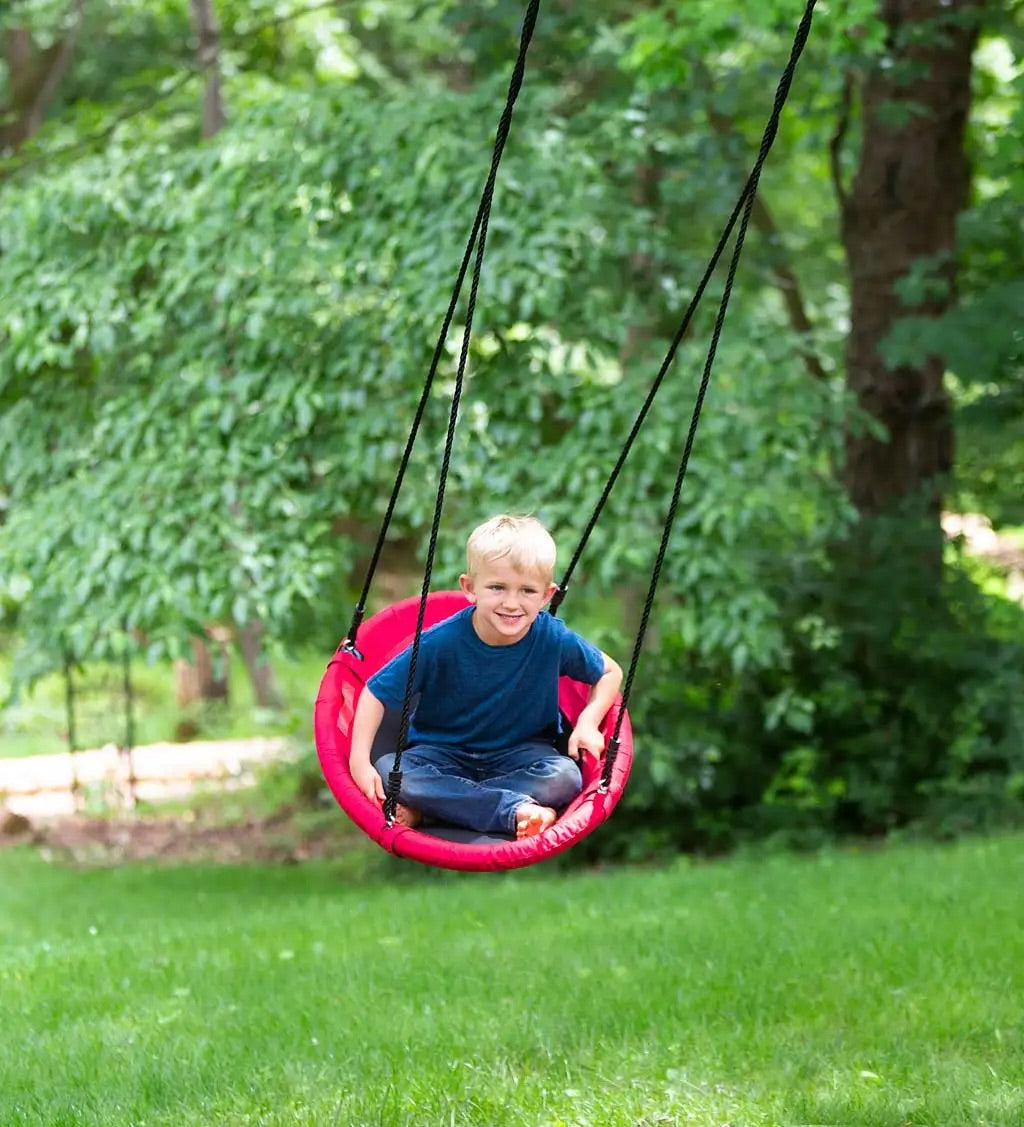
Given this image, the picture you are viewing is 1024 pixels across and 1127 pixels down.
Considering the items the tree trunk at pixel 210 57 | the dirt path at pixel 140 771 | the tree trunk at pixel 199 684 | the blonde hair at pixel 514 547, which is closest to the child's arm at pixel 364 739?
the blonde hair at pixel 514 547

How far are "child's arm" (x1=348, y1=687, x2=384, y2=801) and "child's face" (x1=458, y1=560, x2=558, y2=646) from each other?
0.32m

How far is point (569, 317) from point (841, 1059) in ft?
11.5

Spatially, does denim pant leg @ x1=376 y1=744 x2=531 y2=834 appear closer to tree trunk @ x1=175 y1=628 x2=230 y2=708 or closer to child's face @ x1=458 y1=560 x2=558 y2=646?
child's face @ x1=458 y1=560 x2=558 y2=646

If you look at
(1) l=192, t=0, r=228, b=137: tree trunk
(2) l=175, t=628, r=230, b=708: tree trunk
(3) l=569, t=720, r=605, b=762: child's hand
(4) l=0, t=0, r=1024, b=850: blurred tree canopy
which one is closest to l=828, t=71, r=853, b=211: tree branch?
(4) l=0, t=0, r=1024, b=850: blurred tree canopy

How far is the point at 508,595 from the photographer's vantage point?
336 centimetres

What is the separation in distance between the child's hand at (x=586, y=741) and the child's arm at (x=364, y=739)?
431mm

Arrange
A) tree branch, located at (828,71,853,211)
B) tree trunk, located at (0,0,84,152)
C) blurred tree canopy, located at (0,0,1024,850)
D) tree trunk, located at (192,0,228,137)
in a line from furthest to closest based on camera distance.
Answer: tree trunk, located at (0,0,84,152)
tree trunk, located at (192,0,228,137)
tree branch, located at (828,71,853,211)
blurred tree canopy, located at (0,0,1024,850)

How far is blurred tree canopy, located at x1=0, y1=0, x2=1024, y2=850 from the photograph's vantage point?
6148 millimetres

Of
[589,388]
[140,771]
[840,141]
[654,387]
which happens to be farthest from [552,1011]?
[140,771]

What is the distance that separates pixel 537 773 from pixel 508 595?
40 centimetres

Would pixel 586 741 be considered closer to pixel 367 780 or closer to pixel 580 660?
pixel 580 660

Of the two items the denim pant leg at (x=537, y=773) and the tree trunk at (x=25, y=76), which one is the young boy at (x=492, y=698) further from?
the tree trunk at (x=25, y=76)

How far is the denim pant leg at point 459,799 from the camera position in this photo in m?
3.26

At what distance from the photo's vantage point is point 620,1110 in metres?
3.28
